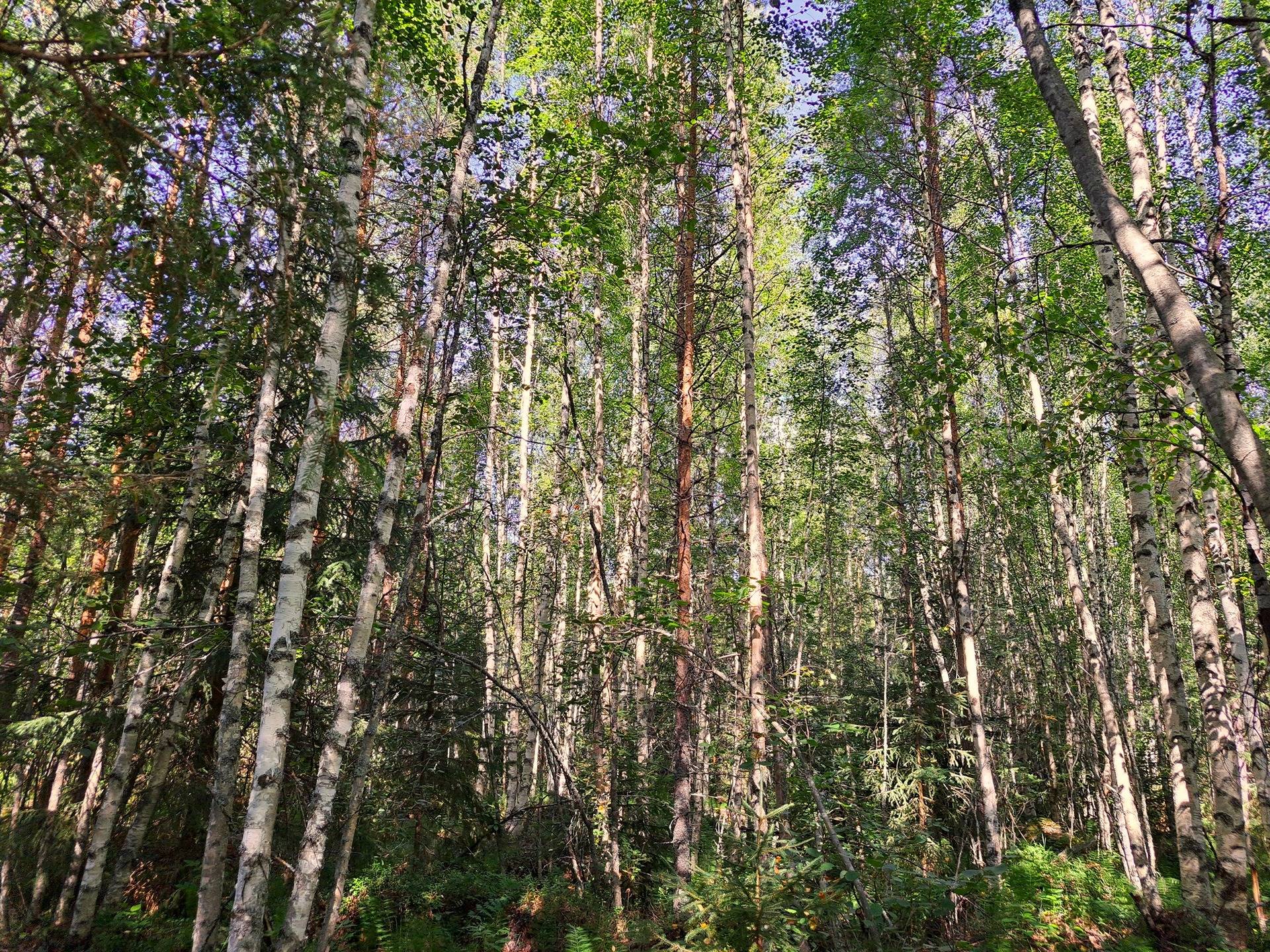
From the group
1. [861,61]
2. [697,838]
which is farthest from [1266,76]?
[697,838]

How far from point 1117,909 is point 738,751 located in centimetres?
607

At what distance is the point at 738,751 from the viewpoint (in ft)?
22.0

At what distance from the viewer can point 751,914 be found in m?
4.24

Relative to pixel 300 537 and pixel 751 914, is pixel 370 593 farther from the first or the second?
pixel 751 914

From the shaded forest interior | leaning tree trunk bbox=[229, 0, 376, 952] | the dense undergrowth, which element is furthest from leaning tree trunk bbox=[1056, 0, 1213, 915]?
leaning tree trunk bbox=[229, 0, 376, 952]

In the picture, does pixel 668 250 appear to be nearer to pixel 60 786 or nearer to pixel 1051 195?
pixel 1051 195

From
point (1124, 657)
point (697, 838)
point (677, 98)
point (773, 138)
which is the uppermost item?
point (773, 138)

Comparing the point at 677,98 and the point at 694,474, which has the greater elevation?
the point at 677,98

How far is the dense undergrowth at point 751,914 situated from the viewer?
4402mm

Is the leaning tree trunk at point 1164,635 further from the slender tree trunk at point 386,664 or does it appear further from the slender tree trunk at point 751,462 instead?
the slender tree trunk at point 386,664

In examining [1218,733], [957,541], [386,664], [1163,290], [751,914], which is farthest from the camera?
[957,541]

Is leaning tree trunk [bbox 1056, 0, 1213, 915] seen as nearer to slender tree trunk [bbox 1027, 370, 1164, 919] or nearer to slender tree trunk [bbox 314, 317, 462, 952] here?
slender tree trunk [bbox 1027, 370, 1164, 919]

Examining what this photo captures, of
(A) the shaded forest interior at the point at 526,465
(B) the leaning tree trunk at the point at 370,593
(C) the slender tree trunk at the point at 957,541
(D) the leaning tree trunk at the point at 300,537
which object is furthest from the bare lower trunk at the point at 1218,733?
(D) the leaning tree trunk at the point at 300,537

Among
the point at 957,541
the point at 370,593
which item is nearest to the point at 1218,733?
the point at 957,541
